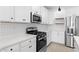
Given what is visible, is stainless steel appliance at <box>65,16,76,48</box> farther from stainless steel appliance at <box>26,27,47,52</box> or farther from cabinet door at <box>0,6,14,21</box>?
cabinet door at <box>0,6,14,21</box>

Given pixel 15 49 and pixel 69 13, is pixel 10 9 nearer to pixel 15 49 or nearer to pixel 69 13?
pixel 15 49

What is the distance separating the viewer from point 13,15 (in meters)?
2.04

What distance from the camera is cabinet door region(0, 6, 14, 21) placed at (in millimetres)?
1719

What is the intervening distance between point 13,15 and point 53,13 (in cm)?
397

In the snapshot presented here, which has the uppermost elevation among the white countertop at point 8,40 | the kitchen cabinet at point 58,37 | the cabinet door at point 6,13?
the cabinet door at point 6,13

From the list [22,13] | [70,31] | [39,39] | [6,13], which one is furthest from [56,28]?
[6,13]

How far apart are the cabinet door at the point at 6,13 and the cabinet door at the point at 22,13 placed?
22cm

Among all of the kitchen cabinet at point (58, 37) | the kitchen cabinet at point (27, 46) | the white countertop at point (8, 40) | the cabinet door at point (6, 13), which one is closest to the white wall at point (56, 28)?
the kitchen cabinet at point (58, 37)

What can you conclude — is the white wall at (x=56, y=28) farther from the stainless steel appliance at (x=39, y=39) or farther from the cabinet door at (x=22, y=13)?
the cabinet door at (x=22, y=13)

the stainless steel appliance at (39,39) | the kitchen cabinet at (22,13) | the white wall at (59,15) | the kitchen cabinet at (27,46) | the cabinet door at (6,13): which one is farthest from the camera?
the white wall at (59,15)

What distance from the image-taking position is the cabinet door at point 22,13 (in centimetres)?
219

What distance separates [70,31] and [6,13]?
3.40m

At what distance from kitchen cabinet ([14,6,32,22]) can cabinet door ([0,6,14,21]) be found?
0.20 m
